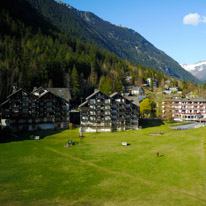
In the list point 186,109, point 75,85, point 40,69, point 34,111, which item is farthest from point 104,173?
point 40,69

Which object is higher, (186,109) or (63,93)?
(63,93)

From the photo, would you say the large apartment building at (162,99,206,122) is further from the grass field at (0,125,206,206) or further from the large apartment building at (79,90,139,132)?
the grass field at (0,125,206,206)

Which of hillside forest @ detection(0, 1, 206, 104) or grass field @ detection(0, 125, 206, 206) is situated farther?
hillside forest @ detection(0, 1, 206, 104)

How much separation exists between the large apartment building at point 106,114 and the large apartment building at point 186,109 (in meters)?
32.0

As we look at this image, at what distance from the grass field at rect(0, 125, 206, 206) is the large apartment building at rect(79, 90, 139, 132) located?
18.4 meters

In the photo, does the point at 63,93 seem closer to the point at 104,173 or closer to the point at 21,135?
the point at 21,135

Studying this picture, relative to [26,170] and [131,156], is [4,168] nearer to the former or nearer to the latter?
[26,170]

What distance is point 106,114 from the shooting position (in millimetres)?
84312

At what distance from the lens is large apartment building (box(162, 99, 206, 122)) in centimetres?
10938

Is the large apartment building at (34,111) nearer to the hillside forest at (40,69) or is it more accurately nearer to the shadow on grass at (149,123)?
the hillside forest at (40,69)

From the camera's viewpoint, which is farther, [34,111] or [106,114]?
[34,111]

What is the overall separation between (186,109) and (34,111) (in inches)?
3056

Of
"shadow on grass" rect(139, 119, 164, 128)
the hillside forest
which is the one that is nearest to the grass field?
"shadow on grass" rect(139, 119, 164, 128)

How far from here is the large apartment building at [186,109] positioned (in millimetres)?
109375
